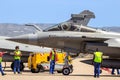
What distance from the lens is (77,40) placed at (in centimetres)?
2414

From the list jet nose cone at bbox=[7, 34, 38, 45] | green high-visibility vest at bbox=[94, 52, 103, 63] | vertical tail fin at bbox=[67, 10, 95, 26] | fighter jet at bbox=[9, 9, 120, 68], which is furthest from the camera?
vertical tail fin at bbox=[67, 10, 95, 26]

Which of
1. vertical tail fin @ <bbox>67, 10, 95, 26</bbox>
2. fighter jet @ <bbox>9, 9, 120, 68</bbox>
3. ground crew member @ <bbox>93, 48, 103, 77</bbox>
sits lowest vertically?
ground crew member @ <bbox>93, 48, 103, 77</bbox>

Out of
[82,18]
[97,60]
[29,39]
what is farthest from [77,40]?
[82,18]

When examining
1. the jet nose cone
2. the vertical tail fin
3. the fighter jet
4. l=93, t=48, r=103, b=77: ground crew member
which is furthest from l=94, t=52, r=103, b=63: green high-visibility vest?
the vertical tail fin

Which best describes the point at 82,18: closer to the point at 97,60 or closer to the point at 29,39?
the point at 29,39

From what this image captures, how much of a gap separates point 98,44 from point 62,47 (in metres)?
1.95

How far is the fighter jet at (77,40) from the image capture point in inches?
945

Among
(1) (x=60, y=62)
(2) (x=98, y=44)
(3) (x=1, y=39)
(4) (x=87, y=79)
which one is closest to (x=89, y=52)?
(2) (x=98, y=44)

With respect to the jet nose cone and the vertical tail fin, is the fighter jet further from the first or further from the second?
the vertical tail fin

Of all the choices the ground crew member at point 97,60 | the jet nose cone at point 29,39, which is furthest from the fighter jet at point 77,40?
the ground crew member at point 97,60

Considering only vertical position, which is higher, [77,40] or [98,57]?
[77,40]

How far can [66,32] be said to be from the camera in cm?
2439

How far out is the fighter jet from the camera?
78.8 feet

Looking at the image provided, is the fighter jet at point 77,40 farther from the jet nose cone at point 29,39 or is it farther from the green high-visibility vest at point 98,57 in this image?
the green high-visibility vest at point 98,57
